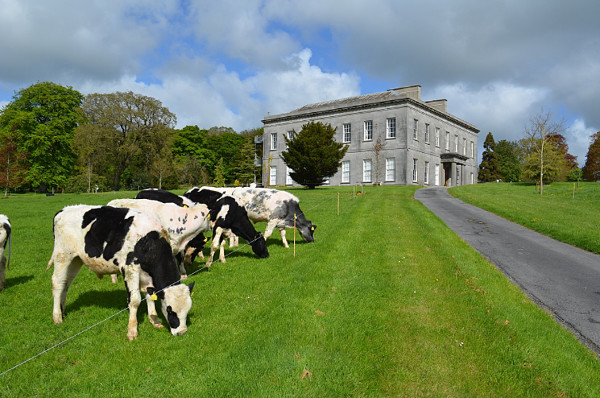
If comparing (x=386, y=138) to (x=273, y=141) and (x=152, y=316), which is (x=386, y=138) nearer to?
(x=273, y=141)

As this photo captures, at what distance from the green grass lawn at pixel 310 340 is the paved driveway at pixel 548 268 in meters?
0.57

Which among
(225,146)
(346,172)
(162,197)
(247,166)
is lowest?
(162,197)

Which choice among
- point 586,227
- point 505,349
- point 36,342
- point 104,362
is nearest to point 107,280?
point 36,342

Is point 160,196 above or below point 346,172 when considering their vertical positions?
below

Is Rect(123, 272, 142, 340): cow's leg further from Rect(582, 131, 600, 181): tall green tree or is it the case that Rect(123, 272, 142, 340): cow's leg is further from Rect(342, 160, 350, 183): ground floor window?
Rect(582, 131, 600, 181): tall green tree

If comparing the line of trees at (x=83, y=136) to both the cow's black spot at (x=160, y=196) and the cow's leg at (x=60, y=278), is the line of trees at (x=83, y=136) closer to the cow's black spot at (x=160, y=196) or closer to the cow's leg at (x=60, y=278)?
the cow's black spot at (x=160, y=196)

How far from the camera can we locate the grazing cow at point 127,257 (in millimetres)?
5945

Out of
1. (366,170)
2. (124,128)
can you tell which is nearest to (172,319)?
(366,170)

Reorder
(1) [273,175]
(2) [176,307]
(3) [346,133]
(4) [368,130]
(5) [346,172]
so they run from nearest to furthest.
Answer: (2) [176,307] < (4) [368,130] < (5) [346,172] < (3) [346,133] < (1) [273,175]

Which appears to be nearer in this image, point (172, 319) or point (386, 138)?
point (172, 319)

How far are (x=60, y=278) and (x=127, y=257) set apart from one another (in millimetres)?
1463

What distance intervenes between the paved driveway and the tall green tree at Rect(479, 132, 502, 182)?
2735 inches

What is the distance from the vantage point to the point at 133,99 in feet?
176

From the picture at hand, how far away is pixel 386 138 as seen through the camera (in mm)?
52188
